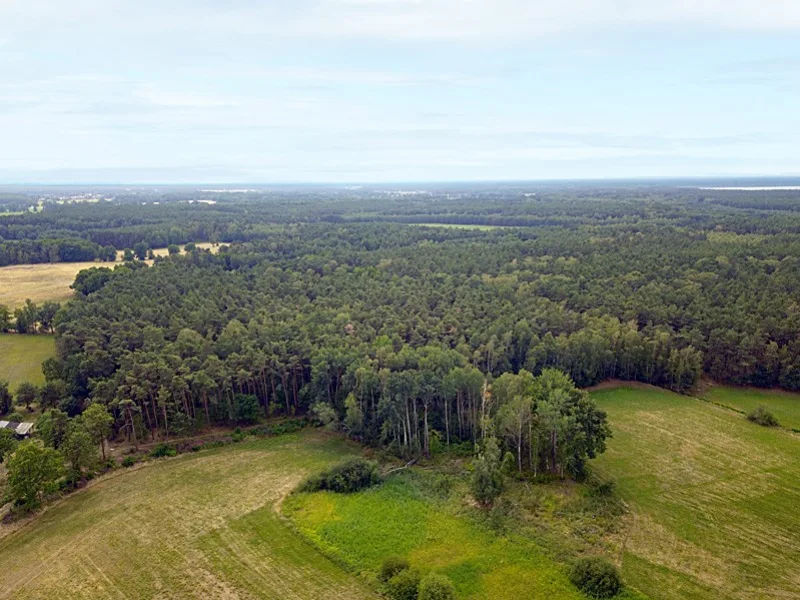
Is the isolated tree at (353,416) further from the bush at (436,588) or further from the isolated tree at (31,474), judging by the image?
the isolated tree at (31,474)

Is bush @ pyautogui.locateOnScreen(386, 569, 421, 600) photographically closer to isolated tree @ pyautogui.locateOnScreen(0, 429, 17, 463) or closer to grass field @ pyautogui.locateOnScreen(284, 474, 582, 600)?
grass field @ pyautogui.locateOnScreen(284, 474, 582, 600)

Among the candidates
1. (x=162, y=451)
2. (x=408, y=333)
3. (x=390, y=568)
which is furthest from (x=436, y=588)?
(x=408, y=333)

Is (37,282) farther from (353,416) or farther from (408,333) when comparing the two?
(353,416)

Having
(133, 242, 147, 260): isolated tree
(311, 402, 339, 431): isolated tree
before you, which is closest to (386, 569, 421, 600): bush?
(311, 402, 339, 431): isolated tree

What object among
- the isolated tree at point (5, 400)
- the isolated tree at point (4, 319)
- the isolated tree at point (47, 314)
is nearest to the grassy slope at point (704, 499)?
the isolated tree at point (5, 400)

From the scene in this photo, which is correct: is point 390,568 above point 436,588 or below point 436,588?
below

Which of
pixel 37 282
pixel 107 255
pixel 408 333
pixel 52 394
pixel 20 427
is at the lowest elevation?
pixel 20 427

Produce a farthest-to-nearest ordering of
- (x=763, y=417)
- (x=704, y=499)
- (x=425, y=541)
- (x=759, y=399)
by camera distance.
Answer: (x=759, y=399) → (x=763, y=417) → (x=704, y=499) → (x=425, y=541)
